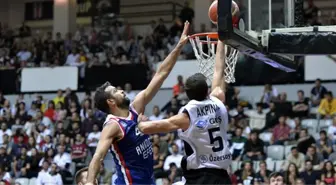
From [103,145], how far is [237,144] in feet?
35.2

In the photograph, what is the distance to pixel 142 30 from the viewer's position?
25.6 metres

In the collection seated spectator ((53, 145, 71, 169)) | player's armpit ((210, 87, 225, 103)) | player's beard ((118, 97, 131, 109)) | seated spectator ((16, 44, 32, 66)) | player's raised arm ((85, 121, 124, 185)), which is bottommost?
seated spectator ((53, 145, 71, 169))

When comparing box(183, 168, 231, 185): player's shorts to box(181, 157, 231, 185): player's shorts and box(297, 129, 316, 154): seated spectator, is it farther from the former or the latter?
box(297, 129, 316, 154): seated spectator

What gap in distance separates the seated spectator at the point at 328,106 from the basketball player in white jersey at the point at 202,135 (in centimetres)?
1173

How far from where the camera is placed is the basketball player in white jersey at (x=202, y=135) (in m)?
5.88

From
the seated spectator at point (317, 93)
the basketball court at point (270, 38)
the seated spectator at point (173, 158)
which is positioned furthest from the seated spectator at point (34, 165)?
the basketball court at point (270, 38)

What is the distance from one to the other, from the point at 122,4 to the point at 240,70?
32.5ft

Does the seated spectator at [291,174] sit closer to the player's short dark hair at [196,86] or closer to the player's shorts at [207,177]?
the player's shorts at [207,177]

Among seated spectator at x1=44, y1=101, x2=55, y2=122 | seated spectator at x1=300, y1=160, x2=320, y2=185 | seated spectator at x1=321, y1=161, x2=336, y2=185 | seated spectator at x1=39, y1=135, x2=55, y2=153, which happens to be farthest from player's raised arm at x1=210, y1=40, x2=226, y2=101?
seated spectator at x1=44, y1=101, x2=55, y2=122

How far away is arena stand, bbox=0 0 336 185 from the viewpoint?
50.7ft

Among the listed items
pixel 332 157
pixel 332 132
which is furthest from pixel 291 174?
pixel 332 132

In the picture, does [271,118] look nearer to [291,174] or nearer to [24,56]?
[291,174]

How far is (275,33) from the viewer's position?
818 centimetres

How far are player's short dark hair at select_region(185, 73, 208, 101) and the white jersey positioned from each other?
0.07 m
